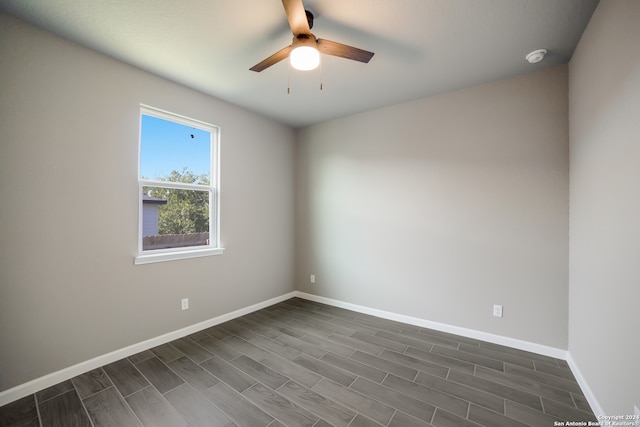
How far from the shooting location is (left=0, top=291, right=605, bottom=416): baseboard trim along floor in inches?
73.8

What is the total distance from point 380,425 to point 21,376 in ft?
8.31

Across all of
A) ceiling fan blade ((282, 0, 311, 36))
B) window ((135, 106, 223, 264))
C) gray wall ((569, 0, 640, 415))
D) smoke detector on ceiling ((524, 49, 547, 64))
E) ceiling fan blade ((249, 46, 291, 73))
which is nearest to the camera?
gray wall ((569, 0, 640, 415))

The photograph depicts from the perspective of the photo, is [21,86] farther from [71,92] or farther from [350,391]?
[350,391]

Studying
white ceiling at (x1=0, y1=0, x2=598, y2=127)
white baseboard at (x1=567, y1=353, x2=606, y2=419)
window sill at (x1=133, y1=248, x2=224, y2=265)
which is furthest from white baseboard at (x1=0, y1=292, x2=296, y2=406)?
white baseboard at (x1=567, y1=353, x2=606, y2=419)

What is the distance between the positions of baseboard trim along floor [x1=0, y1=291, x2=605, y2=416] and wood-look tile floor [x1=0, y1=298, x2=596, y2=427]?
6 cm

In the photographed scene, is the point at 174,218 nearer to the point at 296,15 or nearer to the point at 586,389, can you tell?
the point at 296,15

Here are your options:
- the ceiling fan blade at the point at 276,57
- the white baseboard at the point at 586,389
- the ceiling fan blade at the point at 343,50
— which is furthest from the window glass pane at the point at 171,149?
the white baseboard at the point at 586,389

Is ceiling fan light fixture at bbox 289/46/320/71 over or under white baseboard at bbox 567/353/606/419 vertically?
over

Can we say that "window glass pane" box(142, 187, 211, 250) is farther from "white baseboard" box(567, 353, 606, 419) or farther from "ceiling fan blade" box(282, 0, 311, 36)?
"white baseboard" box(567, 353, 606, 419)

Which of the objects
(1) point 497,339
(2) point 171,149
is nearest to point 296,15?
(2) point 171,149

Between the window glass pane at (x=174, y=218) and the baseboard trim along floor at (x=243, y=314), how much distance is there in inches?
36.7

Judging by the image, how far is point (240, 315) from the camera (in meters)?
3.41

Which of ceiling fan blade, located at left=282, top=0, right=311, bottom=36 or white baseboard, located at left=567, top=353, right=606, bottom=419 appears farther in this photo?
white baseboard, located at left=567, top=353, right=606, bottom=419

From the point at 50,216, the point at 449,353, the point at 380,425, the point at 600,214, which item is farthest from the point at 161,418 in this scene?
the point at 600,214
